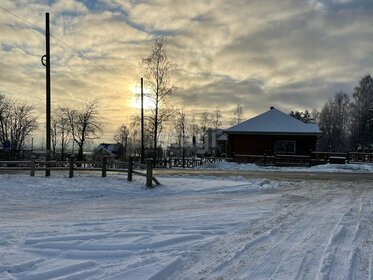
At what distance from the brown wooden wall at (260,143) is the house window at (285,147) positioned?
349 mm

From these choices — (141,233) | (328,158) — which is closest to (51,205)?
(141,233)

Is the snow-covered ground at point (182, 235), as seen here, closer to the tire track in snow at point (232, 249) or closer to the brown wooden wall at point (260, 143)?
the tire track in snow at point (232, 249)

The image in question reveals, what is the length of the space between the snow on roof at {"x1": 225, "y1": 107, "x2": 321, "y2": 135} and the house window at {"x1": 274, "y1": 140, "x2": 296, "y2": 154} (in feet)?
4.03

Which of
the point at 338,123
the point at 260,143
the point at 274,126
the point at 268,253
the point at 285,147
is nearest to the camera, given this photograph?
the point at 268,253

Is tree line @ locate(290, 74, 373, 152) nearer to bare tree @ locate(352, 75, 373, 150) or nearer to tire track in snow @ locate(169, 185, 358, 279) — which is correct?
bare tree @ locate(352, 75, 373, 150)

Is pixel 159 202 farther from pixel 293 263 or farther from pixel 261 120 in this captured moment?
pixel 261 120

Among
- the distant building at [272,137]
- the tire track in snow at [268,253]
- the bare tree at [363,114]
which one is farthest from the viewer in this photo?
the bare tree at [363,114]

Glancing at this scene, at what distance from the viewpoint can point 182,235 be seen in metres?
8.16

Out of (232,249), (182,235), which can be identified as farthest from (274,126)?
(232,249)

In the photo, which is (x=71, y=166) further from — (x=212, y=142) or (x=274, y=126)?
(x=212, y=142)

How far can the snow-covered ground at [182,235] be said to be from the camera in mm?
6059

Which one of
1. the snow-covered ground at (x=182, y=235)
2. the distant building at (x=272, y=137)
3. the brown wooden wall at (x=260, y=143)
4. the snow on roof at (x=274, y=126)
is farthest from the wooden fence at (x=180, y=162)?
the snow-covered ground at (x=182, y=235)

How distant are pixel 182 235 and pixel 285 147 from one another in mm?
35350

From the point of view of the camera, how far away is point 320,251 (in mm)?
7184
